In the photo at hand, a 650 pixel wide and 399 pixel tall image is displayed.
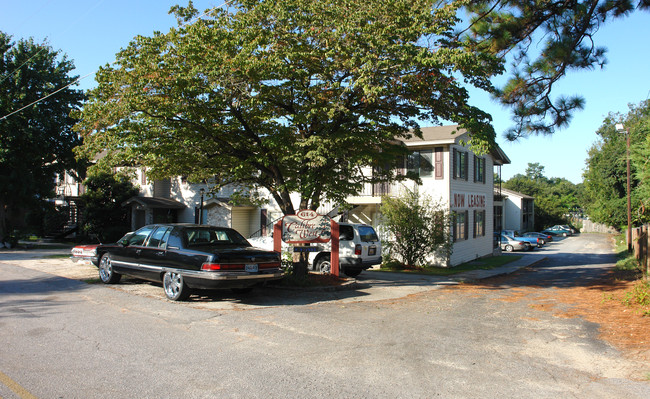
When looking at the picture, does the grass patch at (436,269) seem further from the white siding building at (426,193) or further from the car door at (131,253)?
the car door at (131,253)

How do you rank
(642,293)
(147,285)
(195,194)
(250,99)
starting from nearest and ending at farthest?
(642,293) → (250,99) → (147,285) → (195,194)

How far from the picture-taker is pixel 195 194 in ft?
89.9

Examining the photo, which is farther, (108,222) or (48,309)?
(108,222)

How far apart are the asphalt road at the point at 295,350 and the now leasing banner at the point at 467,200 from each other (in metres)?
11.0

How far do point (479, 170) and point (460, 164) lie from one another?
4.01m

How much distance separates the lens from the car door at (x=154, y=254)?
399 inches

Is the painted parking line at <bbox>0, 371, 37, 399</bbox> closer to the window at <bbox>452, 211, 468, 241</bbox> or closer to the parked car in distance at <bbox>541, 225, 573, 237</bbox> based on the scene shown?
the window at <bbox>452, 211, 468, 241</bbox>

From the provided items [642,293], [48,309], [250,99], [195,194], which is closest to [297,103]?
[250,99]

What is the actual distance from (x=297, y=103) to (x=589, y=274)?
47.1 feet

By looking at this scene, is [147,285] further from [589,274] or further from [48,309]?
[589,274]

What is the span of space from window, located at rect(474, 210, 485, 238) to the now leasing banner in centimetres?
46

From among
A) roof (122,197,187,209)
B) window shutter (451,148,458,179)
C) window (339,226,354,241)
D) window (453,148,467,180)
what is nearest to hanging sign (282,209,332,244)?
window (339,226,354,241)

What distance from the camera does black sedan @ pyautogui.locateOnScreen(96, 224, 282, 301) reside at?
9.19 meters

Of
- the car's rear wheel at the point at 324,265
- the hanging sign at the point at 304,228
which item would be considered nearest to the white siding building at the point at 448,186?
the car's rear wheel at the point at 324,265
